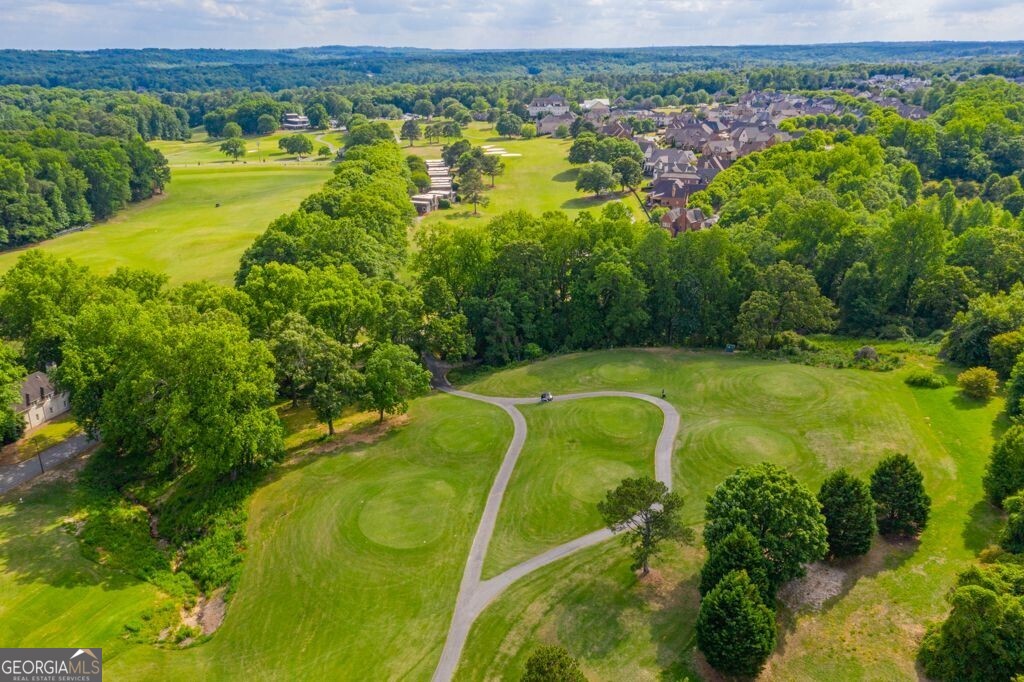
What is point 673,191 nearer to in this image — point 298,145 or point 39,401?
point 39,401

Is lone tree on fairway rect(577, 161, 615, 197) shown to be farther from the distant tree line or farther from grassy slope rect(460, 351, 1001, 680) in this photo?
the distant tree line

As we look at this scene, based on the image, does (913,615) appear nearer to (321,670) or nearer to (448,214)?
(321,670)

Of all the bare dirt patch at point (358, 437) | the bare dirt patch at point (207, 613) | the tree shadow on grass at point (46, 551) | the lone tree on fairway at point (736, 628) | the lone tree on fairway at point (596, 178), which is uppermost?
the lone tree on fairway at point (596, 178)

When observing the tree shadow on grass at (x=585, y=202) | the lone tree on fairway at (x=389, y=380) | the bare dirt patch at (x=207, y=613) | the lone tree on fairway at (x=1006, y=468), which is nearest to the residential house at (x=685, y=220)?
the tree shadow on grass at (x=585, y=202)

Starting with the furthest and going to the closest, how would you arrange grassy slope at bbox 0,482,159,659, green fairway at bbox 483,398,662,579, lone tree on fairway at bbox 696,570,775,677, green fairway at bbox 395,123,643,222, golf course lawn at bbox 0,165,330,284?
green fairway at bbox 395,123,643,222 → golf course lawn at bbox 0,165,330,284 → green fairway at bbox 483,398,662,579 → grassy slope at bbox 0,482,159,659 → lone tree on fairway at bbox 696,570,775,677

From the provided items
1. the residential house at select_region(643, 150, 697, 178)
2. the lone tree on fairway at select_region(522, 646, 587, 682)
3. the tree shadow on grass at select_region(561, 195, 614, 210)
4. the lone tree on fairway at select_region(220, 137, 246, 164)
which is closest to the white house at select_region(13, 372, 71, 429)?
the lone tree on fairway at select_region(522, 646, 587, 682)

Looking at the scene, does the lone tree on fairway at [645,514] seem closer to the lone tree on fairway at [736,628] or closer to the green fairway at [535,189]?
the lone tree on fairway at [736,628]

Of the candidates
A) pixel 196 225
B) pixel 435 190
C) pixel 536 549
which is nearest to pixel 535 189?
pixel 435 190

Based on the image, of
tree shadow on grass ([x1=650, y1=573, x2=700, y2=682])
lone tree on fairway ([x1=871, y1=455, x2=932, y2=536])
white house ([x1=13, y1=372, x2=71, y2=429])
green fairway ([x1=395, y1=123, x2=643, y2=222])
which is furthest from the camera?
green fairway ([x1=395, y1=123, x2=643, y2=222])
